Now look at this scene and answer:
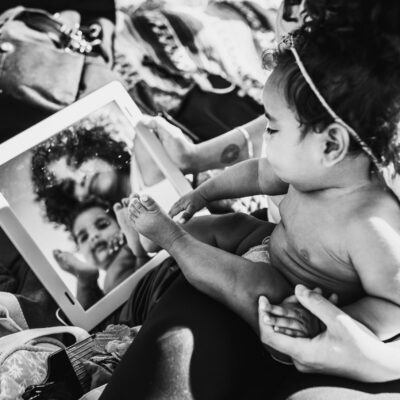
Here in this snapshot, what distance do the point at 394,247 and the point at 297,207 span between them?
0.16 m

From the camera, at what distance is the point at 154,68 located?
53.4 inches

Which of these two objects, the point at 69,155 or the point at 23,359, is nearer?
the point at 23,359

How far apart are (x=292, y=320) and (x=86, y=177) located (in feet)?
1.80

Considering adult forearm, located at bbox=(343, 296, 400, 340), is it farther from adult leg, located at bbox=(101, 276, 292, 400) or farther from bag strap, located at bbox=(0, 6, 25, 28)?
bag strap, located at bbox=(0, 6, 25, 28)

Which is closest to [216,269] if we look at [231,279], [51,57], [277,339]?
[231,279]

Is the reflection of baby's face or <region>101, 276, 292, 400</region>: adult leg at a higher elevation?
the reflection of baby's face

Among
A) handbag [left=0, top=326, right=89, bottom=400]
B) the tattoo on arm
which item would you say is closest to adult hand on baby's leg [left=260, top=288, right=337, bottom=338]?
handbag [left=0, top=326, right=89, bottom=400]

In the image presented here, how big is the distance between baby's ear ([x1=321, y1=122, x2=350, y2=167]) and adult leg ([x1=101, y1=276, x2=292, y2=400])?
0.23 m

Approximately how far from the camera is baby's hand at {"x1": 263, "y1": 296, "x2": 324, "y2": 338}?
2.24 ft

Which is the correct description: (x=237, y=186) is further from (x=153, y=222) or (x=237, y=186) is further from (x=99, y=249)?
(x=99, y=249)

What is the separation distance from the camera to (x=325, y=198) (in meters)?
0.76

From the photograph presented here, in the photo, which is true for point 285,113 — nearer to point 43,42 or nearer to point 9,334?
point 9,334

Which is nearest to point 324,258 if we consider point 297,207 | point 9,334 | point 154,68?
point 297,207

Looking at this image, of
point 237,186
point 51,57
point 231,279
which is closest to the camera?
point 231,279
